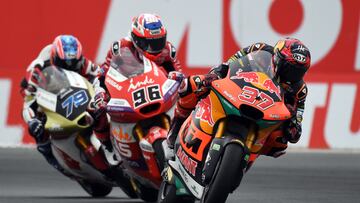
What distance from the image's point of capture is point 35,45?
18.0m

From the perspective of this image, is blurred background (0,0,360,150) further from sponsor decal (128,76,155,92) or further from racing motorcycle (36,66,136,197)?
sponsor decal (128,76,155,92)

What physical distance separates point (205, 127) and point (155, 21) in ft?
9.35

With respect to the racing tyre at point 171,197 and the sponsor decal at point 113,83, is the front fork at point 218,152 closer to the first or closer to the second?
the racing tyre at point 171,197

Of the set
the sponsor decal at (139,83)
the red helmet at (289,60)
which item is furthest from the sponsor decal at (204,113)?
the sponsor decal at (139,83)

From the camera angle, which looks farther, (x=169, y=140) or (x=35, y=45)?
(x=35, y=45)

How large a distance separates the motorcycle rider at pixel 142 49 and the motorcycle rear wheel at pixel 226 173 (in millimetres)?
2993

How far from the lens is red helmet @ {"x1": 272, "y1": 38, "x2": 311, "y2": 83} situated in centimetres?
869

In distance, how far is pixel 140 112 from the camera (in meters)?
10.9

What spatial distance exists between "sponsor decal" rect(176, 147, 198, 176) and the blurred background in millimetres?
8860

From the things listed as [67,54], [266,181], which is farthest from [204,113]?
[266,181]

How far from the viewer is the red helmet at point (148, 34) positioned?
1133 cm

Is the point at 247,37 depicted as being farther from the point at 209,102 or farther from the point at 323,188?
the point at 209,102

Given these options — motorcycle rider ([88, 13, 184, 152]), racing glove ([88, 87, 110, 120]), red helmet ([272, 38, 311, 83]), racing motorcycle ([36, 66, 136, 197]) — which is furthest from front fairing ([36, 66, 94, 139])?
red helmet ([272, 38, 311, 83])

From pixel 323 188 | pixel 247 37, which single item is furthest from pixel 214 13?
pixel 323 188
